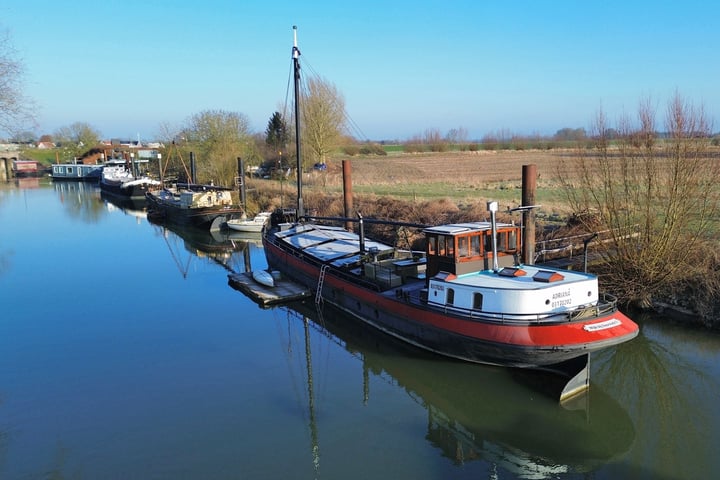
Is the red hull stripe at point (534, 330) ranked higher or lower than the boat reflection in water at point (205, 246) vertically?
higher

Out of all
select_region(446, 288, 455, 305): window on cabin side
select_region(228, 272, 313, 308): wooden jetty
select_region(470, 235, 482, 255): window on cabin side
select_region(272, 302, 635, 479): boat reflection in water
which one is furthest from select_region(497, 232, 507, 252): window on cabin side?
select_region(228, 272, 313, 308): wooden jetty

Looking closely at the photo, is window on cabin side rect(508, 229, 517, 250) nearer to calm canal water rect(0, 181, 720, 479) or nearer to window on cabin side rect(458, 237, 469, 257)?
window on cabin side rect(458, 237, 469, 257)

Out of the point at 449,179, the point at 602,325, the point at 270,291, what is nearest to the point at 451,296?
the point at 602,325

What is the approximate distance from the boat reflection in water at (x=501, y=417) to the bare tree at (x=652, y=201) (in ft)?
20.6

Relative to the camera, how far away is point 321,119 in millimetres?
55219

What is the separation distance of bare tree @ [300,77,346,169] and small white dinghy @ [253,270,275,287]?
33.1 metres

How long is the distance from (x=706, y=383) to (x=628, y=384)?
1848 millimetres

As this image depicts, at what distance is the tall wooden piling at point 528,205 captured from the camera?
17156 mm

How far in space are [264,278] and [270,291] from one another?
1.23m

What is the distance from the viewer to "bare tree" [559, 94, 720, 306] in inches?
626

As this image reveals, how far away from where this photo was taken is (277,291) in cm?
2222

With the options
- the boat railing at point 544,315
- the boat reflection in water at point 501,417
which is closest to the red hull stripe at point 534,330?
the boat railing at point 544,315

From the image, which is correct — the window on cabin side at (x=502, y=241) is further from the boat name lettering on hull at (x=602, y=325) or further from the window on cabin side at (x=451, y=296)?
the boat name lettering on hull at (x=602, y=325)

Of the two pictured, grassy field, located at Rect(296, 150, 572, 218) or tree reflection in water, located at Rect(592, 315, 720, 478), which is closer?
tree reflection in water, located at Rect(592, 315, 720, 478)
